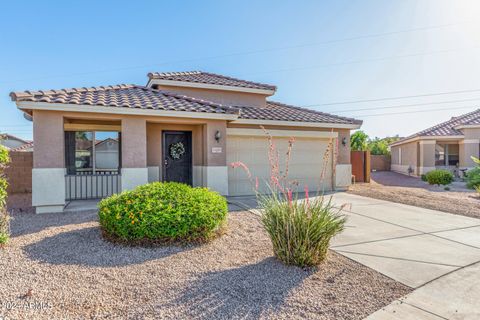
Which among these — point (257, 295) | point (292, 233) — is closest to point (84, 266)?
point (257, 295)

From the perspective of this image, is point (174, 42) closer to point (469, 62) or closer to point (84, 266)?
point (84, 266)

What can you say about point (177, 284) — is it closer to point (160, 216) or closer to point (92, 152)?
point (160, 216)

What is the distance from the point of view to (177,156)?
37.7 ft

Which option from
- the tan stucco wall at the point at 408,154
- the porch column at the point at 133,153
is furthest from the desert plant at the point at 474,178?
the porch column at the point at 133,153

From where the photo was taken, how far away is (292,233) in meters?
4.29

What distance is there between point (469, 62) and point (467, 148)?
6397 millimetres

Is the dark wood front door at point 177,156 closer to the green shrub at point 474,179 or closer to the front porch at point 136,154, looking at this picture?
the front porch at point 136,154

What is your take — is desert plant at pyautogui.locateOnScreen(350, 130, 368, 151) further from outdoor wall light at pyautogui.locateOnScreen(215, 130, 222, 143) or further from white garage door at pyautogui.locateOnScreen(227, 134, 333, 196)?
outdoor wall light at pyautogui.locateOnScreen(215, 130, 222, 143)

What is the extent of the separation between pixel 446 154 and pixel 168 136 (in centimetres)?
2318

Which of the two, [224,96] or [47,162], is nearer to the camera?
[47,162]

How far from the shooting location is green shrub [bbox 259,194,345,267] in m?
4.27

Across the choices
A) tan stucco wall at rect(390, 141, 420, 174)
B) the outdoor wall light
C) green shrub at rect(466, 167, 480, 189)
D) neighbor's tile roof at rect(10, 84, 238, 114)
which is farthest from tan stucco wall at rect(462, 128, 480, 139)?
the outdoor wall light

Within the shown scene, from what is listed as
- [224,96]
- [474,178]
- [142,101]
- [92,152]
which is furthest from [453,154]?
[92,152]

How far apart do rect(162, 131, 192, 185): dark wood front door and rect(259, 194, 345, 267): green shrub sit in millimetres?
7666
